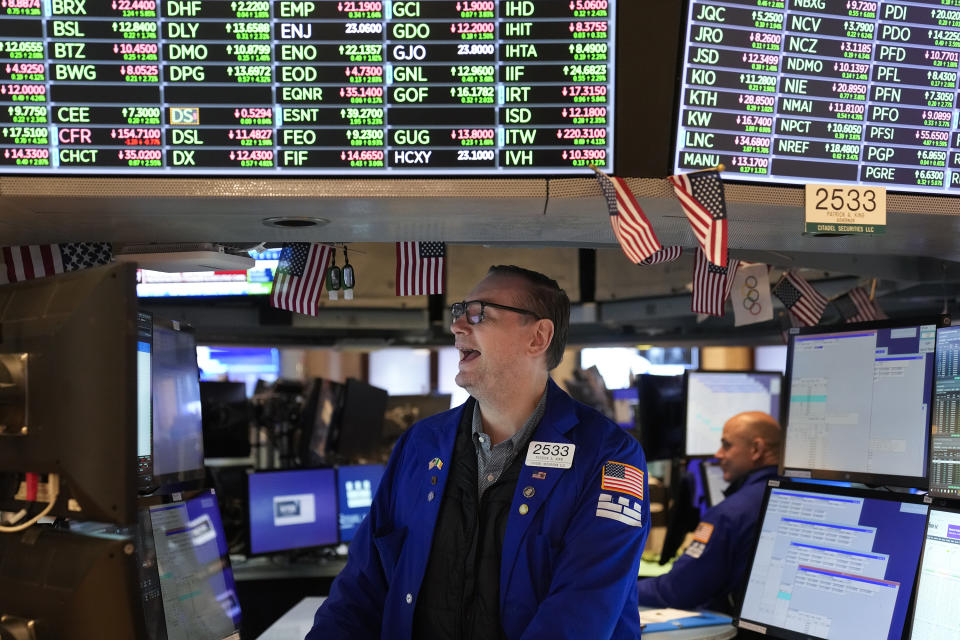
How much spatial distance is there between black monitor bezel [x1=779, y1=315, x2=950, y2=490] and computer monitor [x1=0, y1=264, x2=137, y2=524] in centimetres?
233

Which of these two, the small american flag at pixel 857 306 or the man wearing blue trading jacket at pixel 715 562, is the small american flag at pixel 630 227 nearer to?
the man wearing blue trading jacket at pixel 715 562

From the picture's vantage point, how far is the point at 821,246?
3213 mm

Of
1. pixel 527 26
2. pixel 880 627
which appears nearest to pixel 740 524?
pixel 880 627

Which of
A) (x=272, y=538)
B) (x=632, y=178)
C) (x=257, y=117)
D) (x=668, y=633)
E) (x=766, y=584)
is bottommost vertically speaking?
(x=272, y=538)

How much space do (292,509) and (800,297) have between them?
10.8 ft

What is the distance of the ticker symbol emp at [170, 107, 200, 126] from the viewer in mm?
2520

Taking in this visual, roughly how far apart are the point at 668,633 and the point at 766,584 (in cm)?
41

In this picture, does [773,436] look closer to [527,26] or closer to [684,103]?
[684,103]

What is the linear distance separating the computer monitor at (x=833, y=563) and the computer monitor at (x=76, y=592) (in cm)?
216

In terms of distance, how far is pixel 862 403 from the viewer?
2.93 m

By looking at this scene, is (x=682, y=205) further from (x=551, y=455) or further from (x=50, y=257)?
(x=50, y=257)

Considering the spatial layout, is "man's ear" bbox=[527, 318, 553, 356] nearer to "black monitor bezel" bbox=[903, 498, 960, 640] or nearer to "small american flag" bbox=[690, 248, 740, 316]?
"black monitor bezel" bbox=[903, 498, 960, 640]

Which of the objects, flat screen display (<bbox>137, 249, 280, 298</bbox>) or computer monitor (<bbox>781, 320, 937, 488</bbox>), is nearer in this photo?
computer monitor (<bbox>781, 320, 937, 488</bbox>)

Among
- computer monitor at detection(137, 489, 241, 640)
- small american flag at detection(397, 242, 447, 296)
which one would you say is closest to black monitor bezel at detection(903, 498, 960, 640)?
computer monitor at detection(137, 489, 241, 640)
